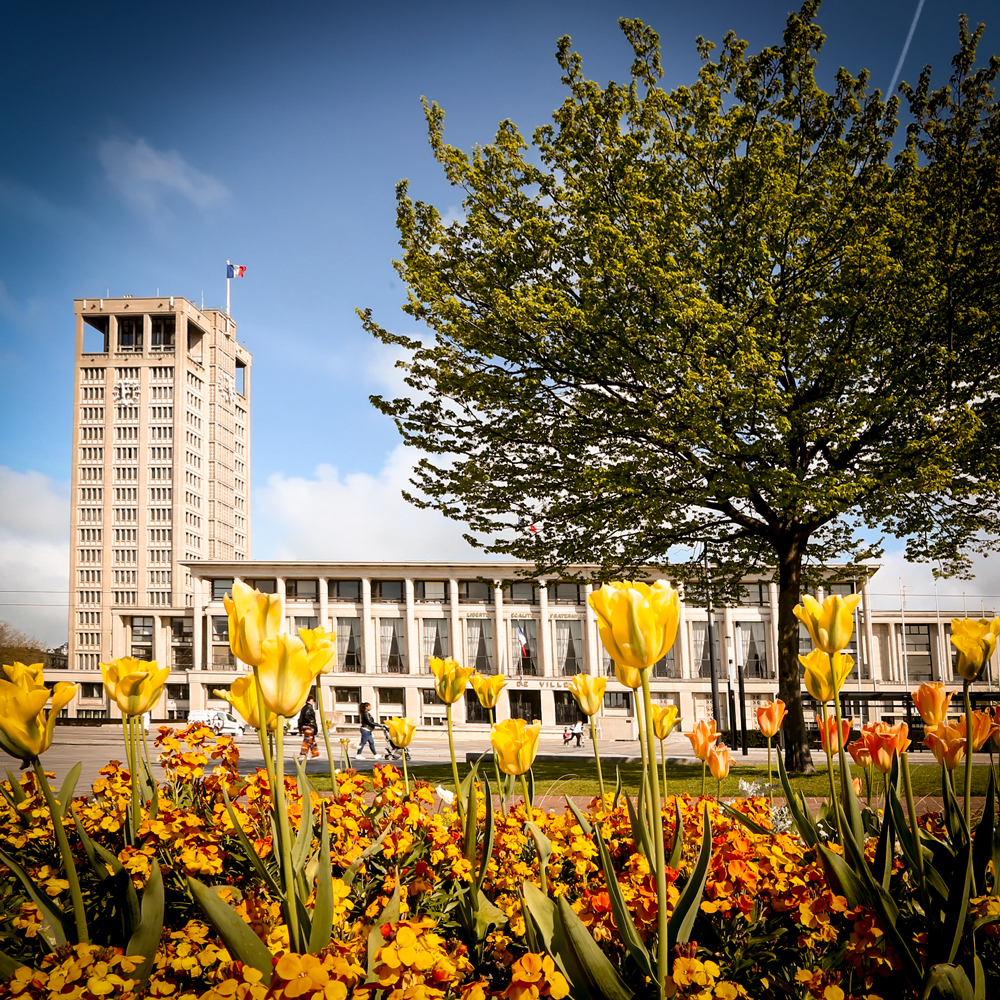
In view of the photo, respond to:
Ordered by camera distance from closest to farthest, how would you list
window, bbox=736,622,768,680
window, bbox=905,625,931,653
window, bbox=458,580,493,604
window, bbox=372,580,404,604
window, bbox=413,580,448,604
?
1. window, bbox=736,622,768,680
2. window, bbox=413,580,448,604
3. window, bbox=458,580,493,604
4. window, bbox=372,580,404,604
5. window, bbox=905,625,931,653

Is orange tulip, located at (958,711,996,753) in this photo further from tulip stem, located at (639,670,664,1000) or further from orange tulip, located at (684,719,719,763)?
tulip stem, located at (639,670,664,1000)

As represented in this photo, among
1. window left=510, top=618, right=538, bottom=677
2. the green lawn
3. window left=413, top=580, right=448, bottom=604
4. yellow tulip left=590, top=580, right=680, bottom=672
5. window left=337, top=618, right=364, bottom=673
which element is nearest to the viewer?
yellow tulip left=590, top=580, right=680, bottom=672

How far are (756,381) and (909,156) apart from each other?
16.3 ft

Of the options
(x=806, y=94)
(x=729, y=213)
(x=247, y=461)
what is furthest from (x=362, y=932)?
(x=247, y=461)

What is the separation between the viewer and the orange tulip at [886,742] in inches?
114

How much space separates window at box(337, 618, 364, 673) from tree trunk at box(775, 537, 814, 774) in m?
51.5

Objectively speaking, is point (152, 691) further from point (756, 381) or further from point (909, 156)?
point (909, 156)

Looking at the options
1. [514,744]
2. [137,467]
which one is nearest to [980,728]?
[514,744]

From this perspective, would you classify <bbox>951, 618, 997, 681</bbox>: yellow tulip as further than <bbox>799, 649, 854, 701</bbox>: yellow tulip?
Yes

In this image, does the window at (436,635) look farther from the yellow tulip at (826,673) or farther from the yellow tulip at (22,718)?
the yellow tulip at (22,718)

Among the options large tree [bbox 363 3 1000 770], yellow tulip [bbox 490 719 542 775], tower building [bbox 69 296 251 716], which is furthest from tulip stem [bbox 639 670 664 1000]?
tower building [bbox 69 296 251 716]

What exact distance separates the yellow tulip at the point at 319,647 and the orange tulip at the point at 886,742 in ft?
6.85

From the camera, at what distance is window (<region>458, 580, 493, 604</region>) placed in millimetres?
63188

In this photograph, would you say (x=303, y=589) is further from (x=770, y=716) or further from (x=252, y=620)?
(x=252, y=620)
